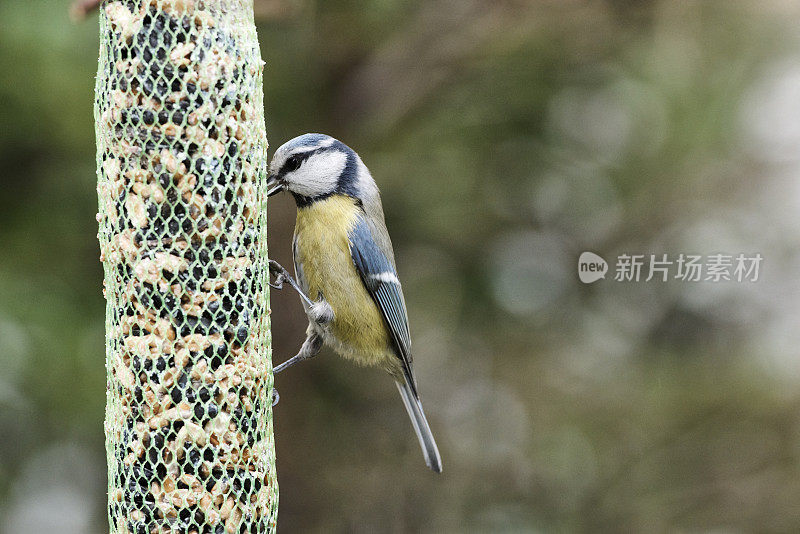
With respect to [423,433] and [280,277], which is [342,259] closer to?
[280,277]

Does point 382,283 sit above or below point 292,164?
below

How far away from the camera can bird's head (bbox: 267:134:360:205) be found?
222 cm

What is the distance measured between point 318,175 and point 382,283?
360mm

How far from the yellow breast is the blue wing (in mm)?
18

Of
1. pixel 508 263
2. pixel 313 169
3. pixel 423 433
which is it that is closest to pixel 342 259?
pixel 313 169

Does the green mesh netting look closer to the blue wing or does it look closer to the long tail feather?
the blue wing

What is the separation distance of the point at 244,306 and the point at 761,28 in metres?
2.48

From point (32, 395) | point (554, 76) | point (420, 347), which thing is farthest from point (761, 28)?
point (32, 395)

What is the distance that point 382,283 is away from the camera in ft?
8.11

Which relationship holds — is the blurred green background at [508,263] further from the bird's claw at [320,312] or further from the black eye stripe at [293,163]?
the black eye stripe at [293,163]

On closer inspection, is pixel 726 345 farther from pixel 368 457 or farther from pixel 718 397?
pixel 368 457

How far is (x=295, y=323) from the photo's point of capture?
3082 mm

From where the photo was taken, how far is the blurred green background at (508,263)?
120 inches

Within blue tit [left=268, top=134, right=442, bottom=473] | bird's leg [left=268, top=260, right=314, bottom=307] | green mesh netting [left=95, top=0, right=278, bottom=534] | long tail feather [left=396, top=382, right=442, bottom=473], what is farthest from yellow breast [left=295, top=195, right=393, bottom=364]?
green mesh netting [left=95, top=0, right=278, bottom=534]
